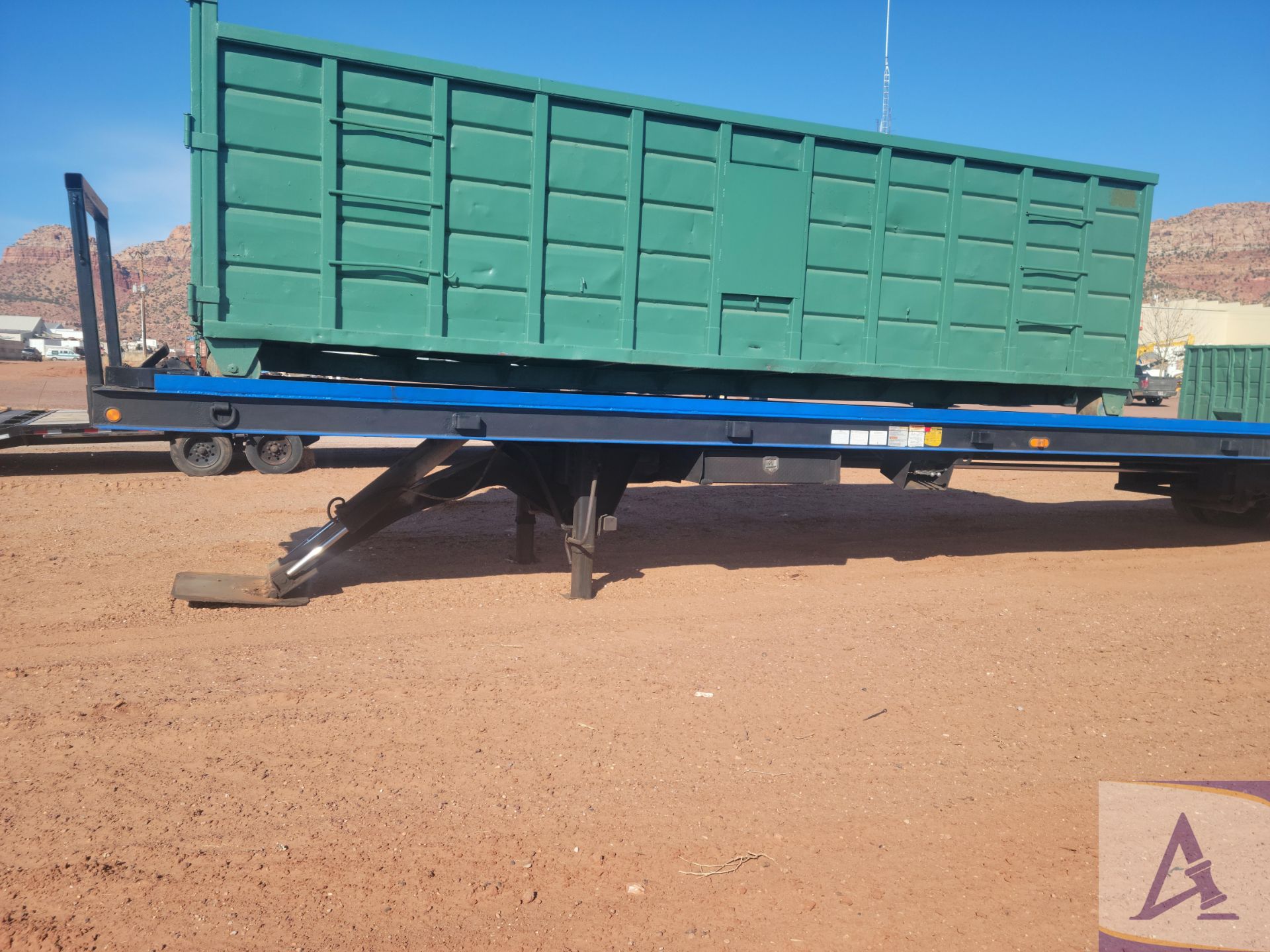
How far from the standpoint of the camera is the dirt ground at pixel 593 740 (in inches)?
107

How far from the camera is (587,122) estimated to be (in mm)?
5605

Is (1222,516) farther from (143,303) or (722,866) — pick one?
(143,303)

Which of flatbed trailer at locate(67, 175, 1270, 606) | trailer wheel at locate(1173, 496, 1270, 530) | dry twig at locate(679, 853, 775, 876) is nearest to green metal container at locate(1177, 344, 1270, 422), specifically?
trailer wheel at locate(1173, 496, 1270, 530)

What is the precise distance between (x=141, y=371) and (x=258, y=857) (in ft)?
10.4

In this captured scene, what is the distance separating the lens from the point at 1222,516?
9.23 metres

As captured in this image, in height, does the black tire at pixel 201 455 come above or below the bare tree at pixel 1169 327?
below

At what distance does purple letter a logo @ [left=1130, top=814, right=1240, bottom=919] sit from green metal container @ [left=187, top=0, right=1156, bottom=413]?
3.65 m

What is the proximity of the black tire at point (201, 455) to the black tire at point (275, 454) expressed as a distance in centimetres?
29

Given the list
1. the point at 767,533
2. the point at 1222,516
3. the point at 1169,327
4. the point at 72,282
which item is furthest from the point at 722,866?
the point at 72,282

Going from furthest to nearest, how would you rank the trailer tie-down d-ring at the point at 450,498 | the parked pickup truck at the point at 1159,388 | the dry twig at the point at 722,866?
the parked pickup truck at the point at 1159,388 < the trailer tie-down d-ring at the point at 450,498 < the dry twig at the point at 722,866

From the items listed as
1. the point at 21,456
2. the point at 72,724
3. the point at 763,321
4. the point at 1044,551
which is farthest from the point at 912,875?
the point at 21,456

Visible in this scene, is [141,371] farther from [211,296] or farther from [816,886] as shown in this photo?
[816,886]

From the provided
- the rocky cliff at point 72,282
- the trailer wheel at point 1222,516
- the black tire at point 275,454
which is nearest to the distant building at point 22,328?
the rocky cliff at point 72,282

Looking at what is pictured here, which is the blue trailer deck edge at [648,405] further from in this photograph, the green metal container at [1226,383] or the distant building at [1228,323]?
the distant building at [1228,323]
